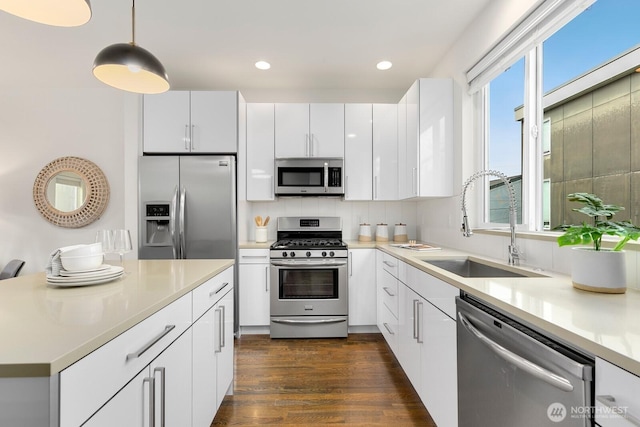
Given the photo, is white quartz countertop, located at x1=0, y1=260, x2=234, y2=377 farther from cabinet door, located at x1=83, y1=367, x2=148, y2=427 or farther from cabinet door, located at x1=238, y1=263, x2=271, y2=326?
cabinet door, located at x1=238, y1=263, x2=271, y2=326

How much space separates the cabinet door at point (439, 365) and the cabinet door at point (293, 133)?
83.8 inches

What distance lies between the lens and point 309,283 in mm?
3055

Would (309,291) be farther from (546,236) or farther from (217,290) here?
(546,236)

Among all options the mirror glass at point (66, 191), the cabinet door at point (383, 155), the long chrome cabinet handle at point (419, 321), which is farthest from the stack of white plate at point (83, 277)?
the mirror glass at point (66, 191)

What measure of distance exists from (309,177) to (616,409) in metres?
2.88

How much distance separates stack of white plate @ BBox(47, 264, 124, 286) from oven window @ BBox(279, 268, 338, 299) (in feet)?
6.13

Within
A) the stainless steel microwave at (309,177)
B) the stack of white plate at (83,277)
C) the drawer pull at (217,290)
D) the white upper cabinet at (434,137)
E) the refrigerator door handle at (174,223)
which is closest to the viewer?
the stack of white plate at (83,277)

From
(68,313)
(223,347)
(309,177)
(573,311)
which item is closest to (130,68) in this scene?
(68,313)

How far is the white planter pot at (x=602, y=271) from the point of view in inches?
42.3

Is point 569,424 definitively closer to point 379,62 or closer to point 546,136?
point 546,136

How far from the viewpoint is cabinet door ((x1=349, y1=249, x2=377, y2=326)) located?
309cm

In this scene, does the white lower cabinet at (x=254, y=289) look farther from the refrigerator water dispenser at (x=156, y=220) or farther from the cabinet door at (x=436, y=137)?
the cabinet door at (x=436, y=137)

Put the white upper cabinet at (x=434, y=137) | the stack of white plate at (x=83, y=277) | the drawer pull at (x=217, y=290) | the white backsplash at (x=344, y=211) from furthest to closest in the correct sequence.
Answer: the white backsplash at (x=344, y=211) → the white upper cabinet at (x=434, y=137) → the drawer pull at (x=217, y=290) → the stack of white plate at (x=83, y=277)

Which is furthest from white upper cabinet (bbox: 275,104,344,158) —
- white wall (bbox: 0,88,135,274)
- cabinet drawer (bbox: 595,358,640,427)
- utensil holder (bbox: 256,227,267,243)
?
cabinet drawer (bbox: 595,358,640,427)
